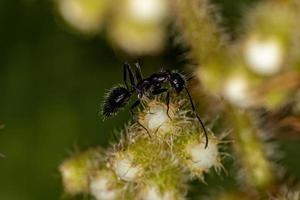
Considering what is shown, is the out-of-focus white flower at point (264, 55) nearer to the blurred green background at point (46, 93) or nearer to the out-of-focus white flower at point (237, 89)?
the out-of-focus white flower at point (237, 89)

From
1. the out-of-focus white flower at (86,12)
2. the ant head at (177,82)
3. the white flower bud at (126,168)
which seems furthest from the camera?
the out-of-focus white flower at (86,12)

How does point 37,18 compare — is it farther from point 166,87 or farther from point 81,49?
point 166,87

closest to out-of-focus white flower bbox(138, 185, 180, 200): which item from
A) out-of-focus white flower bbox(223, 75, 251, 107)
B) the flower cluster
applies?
the flower cluster

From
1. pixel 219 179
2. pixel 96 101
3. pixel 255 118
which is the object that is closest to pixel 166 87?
pixel 255 118

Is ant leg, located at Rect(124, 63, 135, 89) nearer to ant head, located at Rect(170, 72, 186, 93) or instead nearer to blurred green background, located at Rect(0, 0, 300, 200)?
ant head, located at Rect(170, 72, 186, 93)

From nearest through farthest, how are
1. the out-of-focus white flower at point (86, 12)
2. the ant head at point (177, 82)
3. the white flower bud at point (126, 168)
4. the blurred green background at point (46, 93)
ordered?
the white flower bud at point (126, 168)
the ant head at point (177, 82)
the out-of-focus white flower at point (86, 12)
the blurred green background at point (46, 93)

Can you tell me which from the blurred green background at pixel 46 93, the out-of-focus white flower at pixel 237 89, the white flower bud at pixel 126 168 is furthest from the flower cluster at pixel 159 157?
the blurred green background at pixel 46 93

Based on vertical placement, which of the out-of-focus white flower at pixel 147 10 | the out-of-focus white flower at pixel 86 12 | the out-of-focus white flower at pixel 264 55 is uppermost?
the out-of-focus white flower at pixel 86 12
